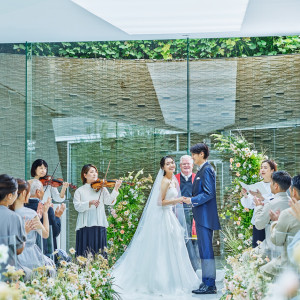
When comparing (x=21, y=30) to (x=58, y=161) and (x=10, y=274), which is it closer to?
(x=58, y=161)

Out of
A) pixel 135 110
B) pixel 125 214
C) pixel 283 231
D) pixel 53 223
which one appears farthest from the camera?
pixel 135 110

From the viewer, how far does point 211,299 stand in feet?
21.1

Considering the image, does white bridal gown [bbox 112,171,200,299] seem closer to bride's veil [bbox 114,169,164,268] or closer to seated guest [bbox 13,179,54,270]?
bride's veil [bbox 114,169,164,268]

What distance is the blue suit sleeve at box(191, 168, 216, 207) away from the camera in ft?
22.2

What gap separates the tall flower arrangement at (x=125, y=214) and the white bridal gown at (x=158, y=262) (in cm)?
97

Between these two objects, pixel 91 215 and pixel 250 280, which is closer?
pixel 250 280

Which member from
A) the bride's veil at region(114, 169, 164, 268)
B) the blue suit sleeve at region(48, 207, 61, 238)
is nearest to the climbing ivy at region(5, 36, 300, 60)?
the bride's veil at region(114, 169, 164, 268)

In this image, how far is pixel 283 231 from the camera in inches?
163

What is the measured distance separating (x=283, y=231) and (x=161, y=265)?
2.81 metres

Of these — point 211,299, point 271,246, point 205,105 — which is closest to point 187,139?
point 205,105

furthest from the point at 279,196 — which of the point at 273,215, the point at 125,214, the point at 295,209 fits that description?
the point at 125,214

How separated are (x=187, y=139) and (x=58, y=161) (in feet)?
5.78

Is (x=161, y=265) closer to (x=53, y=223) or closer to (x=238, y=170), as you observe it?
(x=53, y=223)

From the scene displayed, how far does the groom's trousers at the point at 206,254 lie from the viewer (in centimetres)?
682
